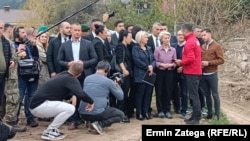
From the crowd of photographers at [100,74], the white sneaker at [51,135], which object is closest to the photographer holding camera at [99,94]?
the crowd of photographers at [100,74]

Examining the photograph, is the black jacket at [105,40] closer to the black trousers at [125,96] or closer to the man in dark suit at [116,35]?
the man in dark suit at [116,35]

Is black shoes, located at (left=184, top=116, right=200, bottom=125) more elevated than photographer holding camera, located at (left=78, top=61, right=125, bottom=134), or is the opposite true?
photographer holding camera, located at (left=78, top=61, right=125, bottom=134)

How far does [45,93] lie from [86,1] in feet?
112

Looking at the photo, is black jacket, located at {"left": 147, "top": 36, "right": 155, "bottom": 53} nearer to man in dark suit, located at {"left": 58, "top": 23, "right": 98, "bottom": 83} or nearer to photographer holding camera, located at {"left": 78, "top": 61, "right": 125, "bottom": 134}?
man in dark suit, located at {"left": 58, "top": 23, "right": 98, "bottom": 83}

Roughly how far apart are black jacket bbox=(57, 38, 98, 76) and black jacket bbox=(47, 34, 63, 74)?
0.71ft

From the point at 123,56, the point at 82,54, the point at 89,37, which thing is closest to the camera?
the point at 82,54

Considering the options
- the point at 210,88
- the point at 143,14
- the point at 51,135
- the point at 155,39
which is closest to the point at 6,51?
the point at 51,135

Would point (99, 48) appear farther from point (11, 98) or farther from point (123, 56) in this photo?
point (11, 98)

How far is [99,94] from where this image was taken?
8.24m

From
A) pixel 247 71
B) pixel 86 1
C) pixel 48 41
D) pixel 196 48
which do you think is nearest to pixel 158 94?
pixel 196 48

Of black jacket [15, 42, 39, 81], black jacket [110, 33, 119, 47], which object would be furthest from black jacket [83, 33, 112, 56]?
black jacket [15, 42, 39, 81]

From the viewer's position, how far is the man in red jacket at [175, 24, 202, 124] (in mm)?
8758

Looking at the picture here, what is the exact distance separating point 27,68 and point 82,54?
3.28 ft

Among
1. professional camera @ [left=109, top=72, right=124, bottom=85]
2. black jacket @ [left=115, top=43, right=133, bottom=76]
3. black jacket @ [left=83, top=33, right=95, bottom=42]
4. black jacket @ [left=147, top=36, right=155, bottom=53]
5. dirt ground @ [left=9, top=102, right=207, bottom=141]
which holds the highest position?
black jacket @ [left=83, top=33, right=95, bottom=42]
